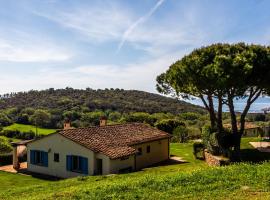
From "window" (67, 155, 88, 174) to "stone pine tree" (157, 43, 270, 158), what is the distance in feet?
31.7

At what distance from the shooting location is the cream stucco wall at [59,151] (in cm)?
2878

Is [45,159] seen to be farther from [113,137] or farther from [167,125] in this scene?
[167,125]

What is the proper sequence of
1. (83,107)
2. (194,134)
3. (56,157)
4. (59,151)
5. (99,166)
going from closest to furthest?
(99,166) < (59,151) < (56,157) < (194,134) < (83,107)

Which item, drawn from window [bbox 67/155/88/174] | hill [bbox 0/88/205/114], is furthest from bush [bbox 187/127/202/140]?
hill [bbox 0/88/205/114]

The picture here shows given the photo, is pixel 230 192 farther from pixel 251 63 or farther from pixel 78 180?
pixel 251 63

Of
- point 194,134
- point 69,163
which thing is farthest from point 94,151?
point 194,134

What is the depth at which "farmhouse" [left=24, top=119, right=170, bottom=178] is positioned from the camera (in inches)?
1116

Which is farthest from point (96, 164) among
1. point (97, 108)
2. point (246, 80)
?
point (97, 108)

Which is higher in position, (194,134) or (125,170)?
(194,134)

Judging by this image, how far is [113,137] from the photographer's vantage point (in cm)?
3247

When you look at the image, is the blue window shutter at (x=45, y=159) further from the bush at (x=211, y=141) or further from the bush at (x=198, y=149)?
the bush at (x=211, y=141)

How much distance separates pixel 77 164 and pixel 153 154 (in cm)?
841

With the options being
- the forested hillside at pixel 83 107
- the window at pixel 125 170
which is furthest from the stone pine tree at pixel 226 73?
the forested hillside at pixel 83 107

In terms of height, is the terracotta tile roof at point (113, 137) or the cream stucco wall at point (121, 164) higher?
the terracotta tile roof at point (113, 137)
